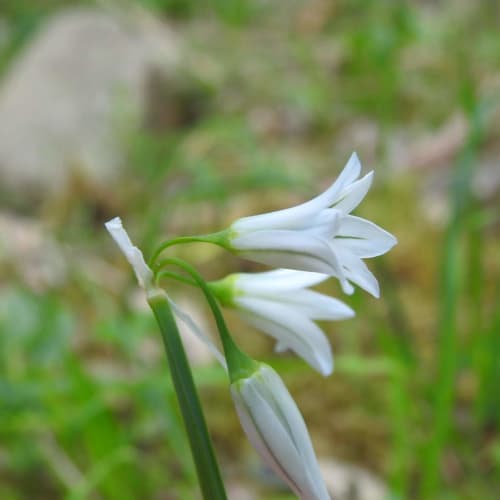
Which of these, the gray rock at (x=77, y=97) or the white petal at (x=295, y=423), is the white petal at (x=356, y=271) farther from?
the gray rock at (x=77, y=97)

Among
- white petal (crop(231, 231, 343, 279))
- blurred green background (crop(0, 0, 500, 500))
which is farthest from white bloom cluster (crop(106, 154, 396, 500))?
blurred green background (crop(0, 0, 500, 500))

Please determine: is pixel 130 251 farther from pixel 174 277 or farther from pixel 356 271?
pixel 356 271

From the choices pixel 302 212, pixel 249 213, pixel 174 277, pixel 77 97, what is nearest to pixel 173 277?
pixel 174 277

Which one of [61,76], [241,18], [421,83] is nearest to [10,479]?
[421,83]

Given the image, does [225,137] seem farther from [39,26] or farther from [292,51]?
[39,26]

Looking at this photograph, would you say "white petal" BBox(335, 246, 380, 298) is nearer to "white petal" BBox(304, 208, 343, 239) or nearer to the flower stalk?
"white petal" BBox(304, 208, 343, 239)

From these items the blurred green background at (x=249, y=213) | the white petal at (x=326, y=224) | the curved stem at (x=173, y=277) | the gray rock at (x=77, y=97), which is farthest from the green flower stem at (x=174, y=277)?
the gray rock at (x=77, y=97)
